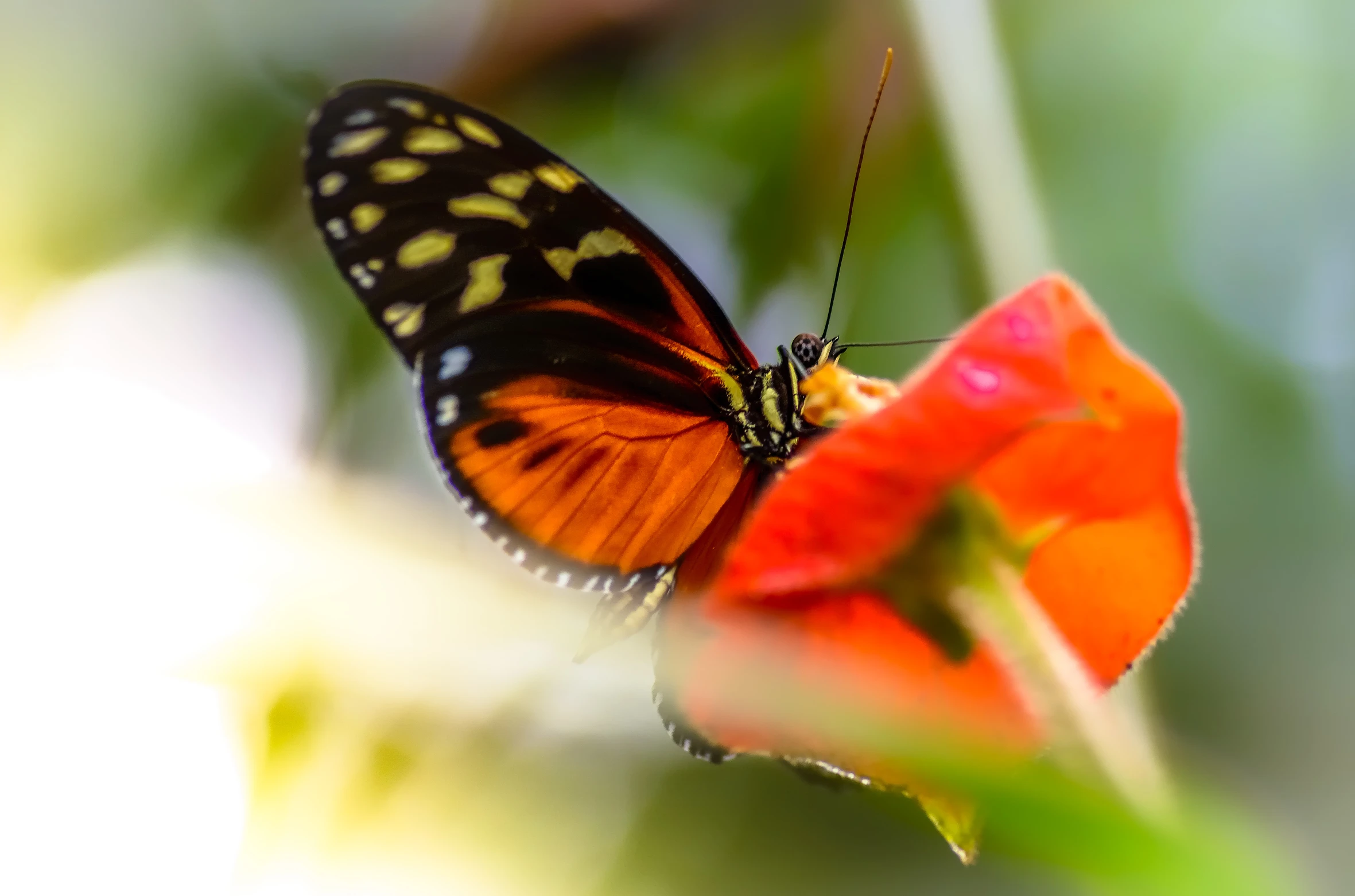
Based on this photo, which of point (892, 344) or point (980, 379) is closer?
point (980, 379)

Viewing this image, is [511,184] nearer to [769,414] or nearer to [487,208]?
[487,208]

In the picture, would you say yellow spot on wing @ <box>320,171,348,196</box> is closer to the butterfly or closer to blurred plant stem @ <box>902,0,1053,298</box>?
the butterfly

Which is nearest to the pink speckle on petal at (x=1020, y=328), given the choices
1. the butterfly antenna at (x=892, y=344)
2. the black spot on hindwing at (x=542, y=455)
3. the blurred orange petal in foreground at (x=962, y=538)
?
the blurred orange petal in foreground at (x=962, y=538)

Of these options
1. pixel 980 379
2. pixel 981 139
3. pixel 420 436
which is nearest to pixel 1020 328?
pixel 980 379

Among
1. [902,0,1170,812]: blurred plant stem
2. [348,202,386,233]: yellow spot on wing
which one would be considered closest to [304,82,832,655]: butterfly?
[348,202,386,233]: yellow spot on wing

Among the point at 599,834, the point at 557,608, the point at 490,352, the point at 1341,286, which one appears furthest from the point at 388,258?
the point at 1341,286

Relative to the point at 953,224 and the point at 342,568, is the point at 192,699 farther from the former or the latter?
the point at 953,224

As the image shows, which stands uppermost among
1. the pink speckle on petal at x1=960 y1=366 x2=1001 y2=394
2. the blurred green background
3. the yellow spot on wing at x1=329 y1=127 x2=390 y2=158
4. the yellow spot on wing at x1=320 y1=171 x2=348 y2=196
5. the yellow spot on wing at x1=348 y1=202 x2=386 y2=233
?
the pink speckle on petal at x1=960 y1=366 x2=1001 y2=394
